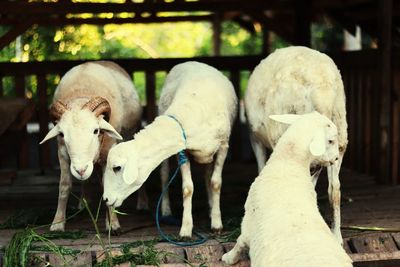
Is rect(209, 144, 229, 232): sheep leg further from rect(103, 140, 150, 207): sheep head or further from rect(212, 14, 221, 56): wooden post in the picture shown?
rect(212, 14, 221, 56): wooden post

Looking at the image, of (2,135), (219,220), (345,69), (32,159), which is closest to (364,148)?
(345,69)

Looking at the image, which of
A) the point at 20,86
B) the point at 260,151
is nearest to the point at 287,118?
the point at 260,151

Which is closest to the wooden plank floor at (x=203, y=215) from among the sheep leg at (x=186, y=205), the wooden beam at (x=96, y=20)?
the sheep leg at (x=186, y=205)

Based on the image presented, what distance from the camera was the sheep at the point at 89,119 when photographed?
7.13 metres

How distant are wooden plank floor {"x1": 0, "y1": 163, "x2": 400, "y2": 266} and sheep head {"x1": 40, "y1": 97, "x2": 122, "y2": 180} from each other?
2.49 feet

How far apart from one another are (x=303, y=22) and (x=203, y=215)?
5.57 metres

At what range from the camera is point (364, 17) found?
492 inches

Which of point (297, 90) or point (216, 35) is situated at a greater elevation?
point (216, 35)

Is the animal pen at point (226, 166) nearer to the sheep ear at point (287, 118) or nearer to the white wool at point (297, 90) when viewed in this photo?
the white wool at point (297, 90)

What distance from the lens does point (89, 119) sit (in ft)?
23.9

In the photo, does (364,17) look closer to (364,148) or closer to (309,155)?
(364,148)

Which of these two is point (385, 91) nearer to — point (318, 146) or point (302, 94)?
point (302, 94)

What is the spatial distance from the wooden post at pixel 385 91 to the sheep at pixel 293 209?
3.80m

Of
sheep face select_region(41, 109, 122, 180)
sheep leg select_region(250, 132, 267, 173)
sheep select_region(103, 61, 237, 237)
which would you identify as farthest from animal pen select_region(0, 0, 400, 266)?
sheep face select_region(41, 109, 122, 180)
